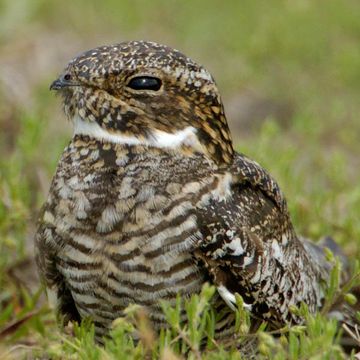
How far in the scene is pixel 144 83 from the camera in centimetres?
382

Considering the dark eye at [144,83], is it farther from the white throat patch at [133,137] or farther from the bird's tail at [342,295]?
the bird's tail at [342,295]

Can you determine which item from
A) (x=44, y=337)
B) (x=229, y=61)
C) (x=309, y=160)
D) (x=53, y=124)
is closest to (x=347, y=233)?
(x=309, y=160)

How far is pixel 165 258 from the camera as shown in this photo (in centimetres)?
366

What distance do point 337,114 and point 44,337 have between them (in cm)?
344

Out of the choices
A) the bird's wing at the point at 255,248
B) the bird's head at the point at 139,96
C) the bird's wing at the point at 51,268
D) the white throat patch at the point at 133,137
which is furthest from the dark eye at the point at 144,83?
the bird's wing at the point at 51,268

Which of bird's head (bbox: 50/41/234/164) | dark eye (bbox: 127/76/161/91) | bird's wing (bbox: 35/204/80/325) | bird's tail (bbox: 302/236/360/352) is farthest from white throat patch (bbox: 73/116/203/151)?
bird's tail (bbox: 302/236/360/352)

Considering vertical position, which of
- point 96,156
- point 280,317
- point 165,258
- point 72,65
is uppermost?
point 72,65

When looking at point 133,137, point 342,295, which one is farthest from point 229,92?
point 133,137

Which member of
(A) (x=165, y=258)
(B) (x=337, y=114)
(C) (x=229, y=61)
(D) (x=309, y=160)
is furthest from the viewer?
(C) (x=229, y=61)

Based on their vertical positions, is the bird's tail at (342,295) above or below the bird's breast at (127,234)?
below

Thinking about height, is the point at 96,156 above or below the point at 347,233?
above

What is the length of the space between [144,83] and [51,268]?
0.75 metres

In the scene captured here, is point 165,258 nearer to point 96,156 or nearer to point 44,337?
point 96,156

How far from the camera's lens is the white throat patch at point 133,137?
3850mm
